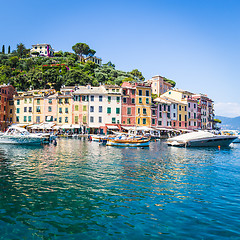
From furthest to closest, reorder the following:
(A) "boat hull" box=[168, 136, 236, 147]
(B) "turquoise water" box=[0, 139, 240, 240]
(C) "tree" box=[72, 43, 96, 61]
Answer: (C) "tree" box=[72, 43, 96, 61]
(A) "boat hull" box=[168, 136, 236, 147]
(B) "turquoise water" box=[0, 139, 240, 240]

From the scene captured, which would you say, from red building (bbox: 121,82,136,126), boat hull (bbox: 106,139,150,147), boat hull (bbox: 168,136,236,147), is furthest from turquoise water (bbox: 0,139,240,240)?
red building (bbox: 121,82,136,126)

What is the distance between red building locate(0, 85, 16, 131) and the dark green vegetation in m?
16.2

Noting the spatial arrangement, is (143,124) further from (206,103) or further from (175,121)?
(206,103)

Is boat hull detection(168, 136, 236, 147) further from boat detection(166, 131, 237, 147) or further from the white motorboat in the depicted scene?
the white motorboat

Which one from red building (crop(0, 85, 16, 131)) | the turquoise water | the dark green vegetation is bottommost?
the turquoise water

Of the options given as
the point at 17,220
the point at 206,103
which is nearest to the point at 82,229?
the point at 17,220

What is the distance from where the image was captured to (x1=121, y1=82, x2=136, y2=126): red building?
220 feet

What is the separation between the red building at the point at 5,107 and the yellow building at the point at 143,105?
132 ft

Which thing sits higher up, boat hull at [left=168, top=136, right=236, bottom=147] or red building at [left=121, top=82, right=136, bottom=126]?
red building at [left=121, top=82, right=136, bottom=126]

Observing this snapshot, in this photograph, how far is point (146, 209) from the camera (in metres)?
9.76

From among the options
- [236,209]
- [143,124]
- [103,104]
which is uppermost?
[103,104]

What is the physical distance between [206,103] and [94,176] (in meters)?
88.2

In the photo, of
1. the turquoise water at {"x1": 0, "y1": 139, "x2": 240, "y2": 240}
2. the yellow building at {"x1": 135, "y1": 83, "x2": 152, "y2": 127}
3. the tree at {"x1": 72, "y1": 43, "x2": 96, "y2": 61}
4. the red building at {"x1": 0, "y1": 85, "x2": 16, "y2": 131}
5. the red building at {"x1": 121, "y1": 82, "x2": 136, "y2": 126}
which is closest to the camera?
the turquoise water at {"x1": 0, "y1": 139, "x2": 240, "y2": 240}

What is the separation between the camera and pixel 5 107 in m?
69.2
